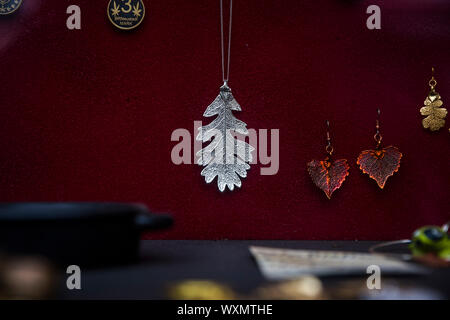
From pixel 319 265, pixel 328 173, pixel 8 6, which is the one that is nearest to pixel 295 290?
pixel 319 265

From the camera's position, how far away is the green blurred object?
2.67ft

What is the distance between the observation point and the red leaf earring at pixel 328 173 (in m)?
1.39

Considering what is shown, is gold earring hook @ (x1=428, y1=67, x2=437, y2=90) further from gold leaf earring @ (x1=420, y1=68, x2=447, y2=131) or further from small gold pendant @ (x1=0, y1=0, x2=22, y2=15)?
small gold pendant @ (x1=0, y1=0, x2=22, y2=15)

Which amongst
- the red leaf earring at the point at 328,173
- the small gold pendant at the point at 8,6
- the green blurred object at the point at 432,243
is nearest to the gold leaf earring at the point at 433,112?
the red leaf earring at the point at 328,173

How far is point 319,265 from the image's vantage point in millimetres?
725

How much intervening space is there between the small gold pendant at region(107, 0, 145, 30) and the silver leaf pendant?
1.14 feet

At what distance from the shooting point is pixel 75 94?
141 cm

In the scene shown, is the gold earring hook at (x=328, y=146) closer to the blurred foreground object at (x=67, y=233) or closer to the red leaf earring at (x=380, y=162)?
the red leaf earring at (x=380, y=162)

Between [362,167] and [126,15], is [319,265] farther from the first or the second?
[126,15]

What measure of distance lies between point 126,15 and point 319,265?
1040mm

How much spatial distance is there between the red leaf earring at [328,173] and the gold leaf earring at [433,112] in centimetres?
29
